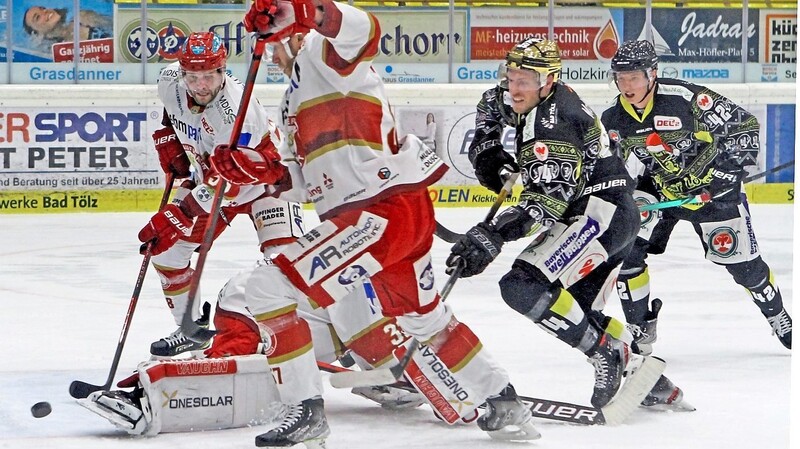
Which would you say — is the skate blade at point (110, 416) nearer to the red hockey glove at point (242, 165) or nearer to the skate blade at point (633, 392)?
the red hockey glove at point (242, 165)

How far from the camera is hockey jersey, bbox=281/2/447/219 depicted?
3062 mm

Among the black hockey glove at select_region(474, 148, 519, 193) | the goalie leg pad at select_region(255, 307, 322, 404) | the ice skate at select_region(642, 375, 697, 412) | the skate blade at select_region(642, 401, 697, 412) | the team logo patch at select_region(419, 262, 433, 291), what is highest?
the black hockey glove at select_region(474, 148, 519, 193)

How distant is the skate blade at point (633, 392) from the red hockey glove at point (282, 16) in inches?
52.4

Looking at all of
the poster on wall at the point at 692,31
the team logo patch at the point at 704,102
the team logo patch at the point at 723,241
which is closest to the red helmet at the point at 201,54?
the team logo patch at the point at 704,102

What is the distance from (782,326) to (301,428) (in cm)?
221

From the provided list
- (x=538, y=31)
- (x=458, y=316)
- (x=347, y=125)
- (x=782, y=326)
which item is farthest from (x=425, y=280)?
(x=538, y=31)

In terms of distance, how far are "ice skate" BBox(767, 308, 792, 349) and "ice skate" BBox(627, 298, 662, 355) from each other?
1.31ft

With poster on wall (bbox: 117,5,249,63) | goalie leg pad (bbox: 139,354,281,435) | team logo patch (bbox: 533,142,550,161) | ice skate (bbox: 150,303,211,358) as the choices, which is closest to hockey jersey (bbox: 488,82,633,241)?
team logo patch (bbox: 533,142,550,161)

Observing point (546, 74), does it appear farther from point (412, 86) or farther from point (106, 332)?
point (412, 86)

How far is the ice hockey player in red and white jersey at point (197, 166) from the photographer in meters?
4.10

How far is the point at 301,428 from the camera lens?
301cm

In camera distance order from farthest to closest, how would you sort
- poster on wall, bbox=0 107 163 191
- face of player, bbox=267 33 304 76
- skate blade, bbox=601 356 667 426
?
poster on wall, bbox=0 107 163 191 → skate blade, bbox=601 356 667 426 → face of player, bbox=267 33 304 76

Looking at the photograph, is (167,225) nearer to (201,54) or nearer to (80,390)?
(201,54)

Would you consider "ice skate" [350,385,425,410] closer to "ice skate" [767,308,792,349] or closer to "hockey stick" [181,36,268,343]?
"hockey stick" [181,36,268,343]
